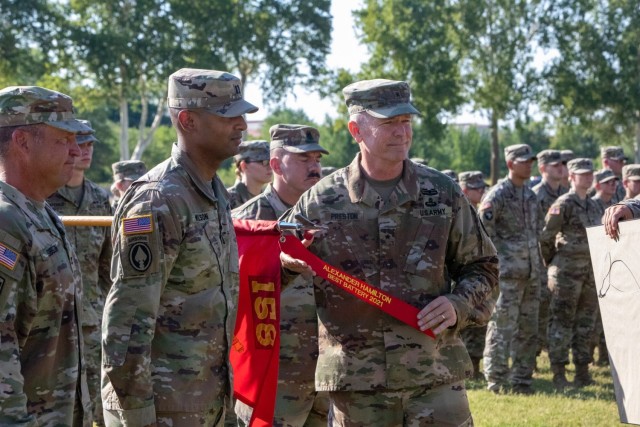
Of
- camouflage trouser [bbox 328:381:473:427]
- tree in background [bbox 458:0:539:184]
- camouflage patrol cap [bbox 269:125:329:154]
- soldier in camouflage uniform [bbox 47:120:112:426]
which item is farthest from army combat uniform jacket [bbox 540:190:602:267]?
tree in background [bbox 458:0:539:184]

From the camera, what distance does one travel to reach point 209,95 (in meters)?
4.49

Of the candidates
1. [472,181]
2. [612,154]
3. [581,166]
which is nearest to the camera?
[581,166]

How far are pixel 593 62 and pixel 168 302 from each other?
41.6m

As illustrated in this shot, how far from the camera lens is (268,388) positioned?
528 cm

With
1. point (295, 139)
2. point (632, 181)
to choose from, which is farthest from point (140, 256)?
point (632, 181)

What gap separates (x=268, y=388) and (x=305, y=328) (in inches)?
35.3

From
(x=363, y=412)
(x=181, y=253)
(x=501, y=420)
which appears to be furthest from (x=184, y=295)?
(x=501, y=420)

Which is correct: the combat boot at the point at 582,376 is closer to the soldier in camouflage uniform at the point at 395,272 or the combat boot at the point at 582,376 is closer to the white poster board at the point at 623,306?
the white poster board at the point at 623,306

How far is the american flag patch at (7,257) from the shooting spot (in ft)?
11.9

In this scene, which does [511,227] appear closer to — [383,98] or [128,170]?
[128,170]

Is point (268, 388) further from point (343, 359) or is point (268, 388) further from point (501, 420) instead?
point (501, 420)

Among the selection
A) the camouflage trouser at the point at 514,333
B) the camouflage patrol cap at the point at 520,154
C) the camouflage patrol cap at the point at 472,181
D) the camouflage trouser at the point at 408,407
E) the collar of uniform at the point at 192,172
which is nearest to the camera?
the collar of uniform at the point at 192,172

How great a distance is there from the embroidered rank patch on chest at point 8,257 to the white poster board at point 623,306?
3.69m

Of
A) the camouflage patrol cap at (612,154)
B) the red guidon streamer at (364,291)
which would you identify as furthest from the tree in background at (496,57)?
the red guidon streamer at (364,291)
